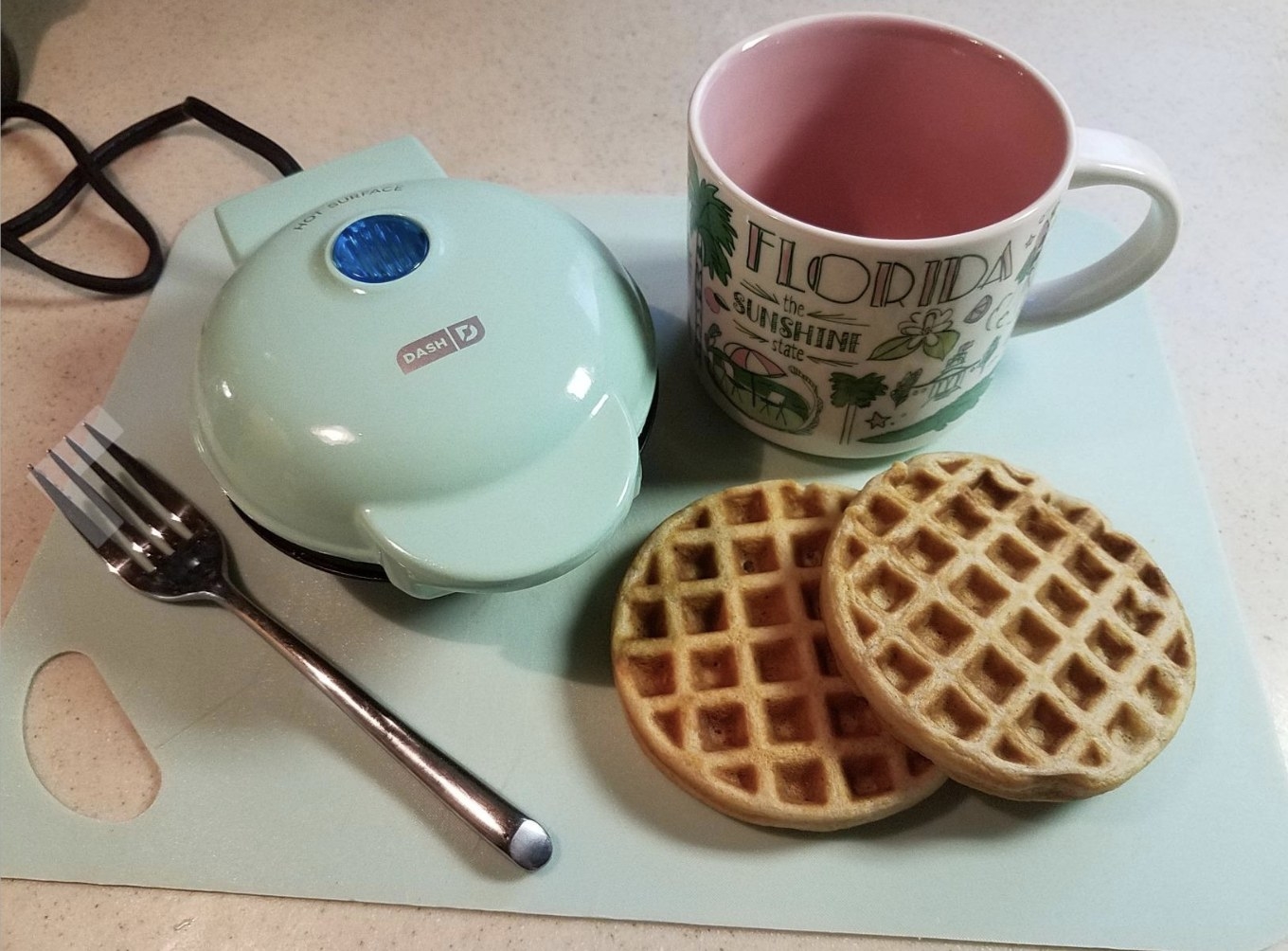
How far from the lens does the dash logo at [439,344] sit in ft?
1.59

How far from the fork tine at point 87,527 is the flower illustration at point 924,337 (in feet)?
1.54

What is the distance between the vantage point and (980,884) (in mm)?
493

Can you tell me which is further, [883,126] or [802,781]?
[883,126]

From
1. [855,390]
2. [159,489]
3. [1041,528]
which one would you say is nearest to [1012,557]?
[1041,528]

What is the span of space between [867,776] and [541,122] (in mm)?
650

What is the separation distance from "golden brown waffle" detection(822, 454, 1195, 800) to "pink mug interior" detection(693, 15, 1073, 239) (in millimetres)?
178

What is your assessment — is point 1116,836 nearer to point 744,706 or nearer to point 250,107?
point 744,706

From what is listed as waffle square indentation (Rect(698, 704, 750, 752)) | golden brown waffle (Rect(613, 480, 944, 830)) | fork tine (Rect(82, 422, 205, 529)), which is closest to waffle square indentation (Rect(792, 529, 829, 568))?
golden brown waffle (Rect(613, 480, 944, 830))

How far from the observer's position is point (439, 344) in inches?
19.3

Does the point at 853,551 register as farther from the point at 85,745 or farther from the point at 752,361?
the point at 85,745

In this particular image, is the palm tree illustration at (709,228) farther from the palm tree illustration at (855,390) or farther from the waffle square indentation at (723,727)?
the waffle square indentation at (723,727)

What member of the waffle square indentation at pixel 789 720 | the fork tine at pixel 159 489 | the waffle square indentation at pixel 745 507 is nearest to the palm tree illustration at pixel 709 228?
the waffle square indentation at pixel 745 507

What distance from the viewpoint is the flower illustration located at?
503 mm

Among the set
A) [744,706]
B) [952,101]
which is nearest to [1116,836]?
[744,706]
